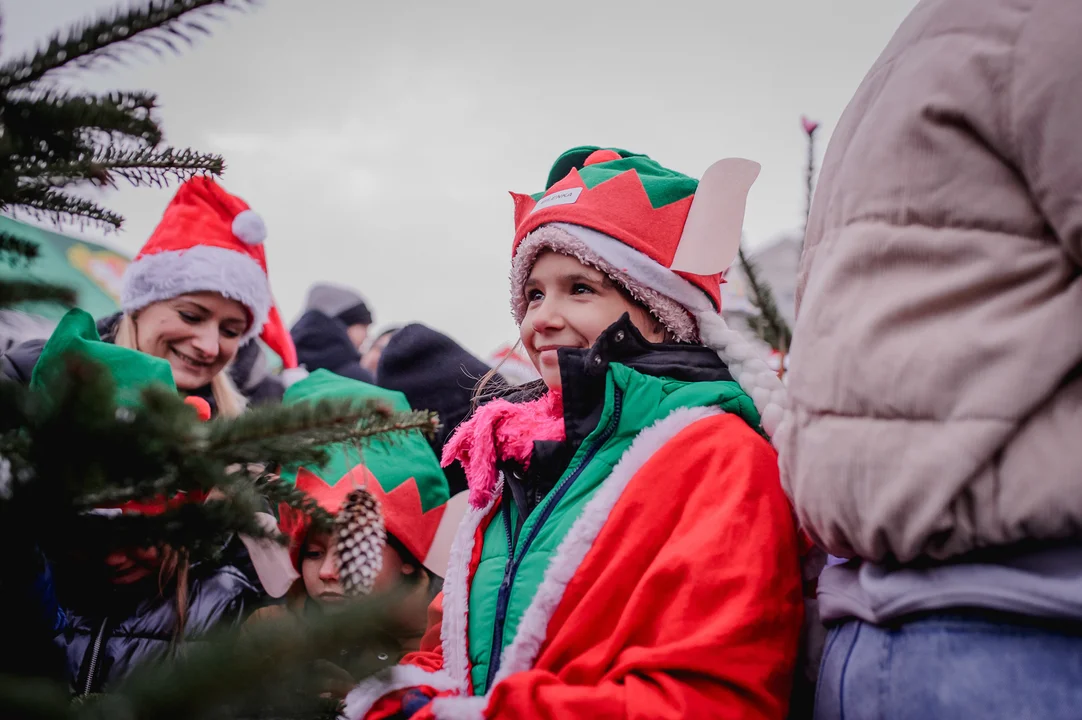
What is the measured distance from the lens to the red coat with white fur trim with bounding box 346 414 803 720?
1.28m

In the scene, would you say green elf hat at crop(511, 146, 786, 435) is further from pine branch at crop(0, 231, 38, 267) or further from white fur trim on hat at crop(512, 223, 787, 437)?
pine branch at crop(0, 231, 38, 267)

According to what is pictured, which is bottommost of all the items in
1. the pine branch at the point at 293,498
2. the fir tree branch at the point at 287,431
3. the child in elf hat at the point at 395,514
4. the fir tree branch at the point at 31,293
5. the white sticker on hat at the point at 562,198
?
the child in elf hat at the point at 395,514

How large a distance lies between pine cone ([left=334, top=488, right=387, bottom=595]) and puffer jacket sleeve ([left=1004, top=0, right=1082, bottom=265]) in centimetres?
96

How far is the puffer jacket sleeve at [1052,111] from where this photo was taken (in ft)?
3.02

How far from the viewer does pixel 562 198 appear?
1978 mm

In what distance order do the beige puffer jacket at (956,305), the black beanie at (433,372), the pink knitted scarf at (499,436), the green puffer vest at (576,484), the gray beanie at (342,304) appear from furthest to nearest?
the gray beanie at (342,304) < the black beanie at (433,372) < the pink knitted scarf at (499,436) < the green puffer vest at (576,484) < the beige puffer jacket at (956,305)

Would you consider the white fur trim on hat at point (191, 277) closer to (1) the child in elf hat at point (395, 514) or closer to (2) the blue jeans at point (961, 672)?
(1) the child in elf hat at point (395, 514)

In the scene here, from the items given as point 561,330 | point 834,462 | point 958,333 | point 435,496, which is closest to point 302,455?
point 834,462

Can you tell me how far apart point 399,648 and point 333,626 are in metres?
0.11

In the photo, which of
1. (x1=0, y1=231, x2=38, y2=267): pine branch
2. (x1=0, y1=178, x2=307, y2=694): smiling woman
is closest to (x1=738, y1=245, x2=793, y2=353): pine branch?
(x1=0, y1=178, x2=307, y2=694): smiling woman

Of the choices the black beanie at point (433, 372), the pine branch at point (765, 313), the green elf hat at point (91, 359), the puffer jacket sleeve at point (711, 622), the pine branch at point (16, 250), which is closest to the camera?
the green elf hat at point (91, 359)

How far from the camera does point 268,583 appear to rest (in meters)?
2.21

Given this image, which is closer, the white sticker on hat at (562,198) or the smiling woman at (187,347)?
the white sticker on hat at (562,198)

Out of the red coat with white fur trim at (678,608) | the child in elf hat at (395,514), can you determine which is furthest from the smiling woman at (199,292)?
the red coat with white fur trim at (678,608)
